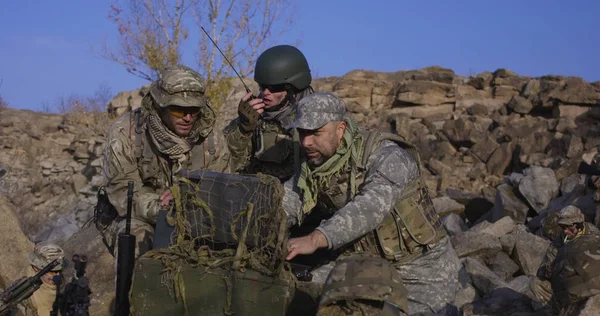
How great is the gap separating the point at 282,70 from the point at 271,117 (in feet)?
1.26

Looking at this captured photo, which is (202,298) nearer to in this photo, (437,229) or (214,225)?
(214,225)

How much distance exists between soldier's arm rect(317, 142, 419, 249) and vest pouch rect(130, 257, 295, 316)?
0.48m

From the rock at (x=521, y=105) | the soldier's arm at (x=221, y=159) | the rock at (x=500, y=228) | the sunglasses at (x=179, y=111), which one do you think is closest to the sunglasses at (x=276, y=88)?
the soldier's arm at (x=221, y=159)

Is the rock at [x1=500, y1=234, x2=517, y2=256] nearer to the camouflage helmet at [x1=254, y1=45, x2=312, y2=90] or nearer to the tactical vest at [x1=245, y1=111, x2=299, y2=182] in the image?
the camouflage helmet at [x1=254, y1=45, x2=312, y2=90]

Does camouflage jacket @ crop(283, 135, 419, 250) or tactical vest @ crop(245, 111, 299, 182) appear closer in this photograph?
camouflage jacket @ crop(283, 135, 419, 250)

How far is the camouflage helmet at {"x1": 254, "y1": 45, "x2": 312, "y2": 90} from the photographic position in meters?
6.48

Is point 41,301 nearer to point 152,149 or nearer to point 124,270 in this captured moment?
point 152,149

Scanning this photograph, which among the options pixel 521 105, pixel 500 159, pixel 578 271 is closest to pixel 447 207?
pixel 500 159

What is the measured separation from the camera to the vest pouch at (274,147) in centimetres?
630

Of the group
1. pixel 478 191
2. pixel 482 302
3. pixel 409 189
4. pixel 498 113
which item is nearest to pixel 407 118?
pixel 498 113

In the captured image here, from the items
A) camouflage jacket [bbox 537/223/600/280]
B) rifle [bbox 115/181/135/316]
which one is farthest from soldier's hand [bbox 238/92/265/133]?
camouflage jacket [bbox 537/223/600/280]

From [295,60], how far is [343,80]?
1966 centimetres

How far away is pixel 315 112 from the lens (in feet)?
15.3

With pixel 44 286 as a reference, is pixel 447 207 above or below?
below
